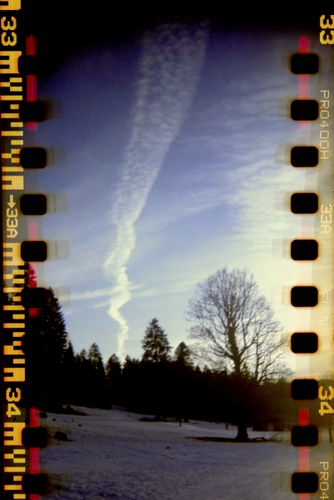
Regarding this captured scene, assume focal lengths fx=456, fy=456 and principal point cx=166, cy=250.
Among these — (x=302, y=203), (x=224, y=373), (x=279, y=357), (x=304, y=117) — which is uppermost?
(x=304, y=117)

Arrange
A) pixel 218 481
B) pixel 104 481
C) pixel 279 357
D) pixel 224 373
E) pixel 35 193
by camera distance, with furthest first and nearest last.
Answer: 1. pixel 224 373
2. pixel 218 481
3. pixel 104 481
4. pixel 279 357
5. pixel 35 193

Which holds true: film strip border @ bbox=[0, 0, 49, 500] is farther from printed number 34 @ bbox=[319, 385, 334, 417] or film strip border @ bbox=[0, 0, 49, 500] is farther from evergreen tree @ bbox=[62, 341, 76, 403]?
printed number 34 @ bbox=[319, 385, 334, 417]

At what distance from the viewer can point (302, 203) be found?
8.84 ft

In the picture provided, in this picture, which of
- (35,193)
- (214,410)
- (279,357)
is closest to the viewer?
(35,193)

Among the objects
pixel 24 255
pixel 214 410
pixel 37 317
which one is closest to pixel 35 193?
pixel 24 255

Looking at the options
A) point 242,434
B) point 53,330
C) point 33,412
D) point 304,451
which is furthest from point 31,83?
point 242,434

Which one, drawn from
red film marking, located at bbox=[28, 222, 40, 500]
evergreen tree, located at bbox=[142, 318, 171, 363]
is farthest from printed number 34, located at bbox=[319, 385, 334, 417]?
red film marking, located at bbox=[28, 222, 40, 500]

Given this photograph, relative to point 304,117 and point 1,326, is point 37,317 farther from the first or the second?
point 304,117

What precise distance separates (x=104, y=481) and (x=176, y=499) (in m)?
0.74

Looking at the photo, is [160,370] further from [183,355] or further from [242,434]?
[242,434]

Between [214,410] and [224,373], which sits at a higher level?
[224,373]

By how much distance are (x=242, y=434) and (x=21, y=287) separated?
7905mm

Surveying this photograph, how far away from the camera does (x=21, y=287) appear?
275cm

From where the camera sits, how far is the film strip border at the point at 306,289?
8.42 feet
